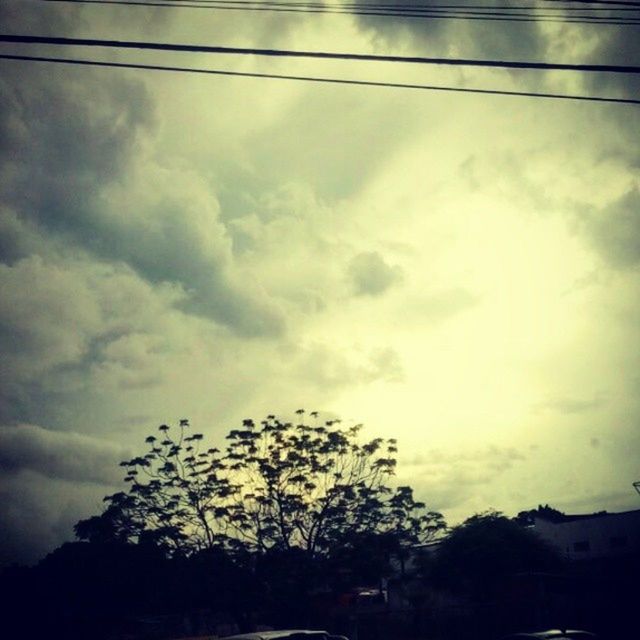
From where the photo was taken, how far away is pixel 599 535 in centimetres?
4331

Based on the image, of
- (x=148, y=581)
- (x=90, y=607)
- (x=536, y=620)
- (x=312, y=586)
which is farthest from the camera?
(x=90, y=607)

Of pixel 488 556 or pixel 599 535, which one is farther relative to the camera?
pixel 599 535

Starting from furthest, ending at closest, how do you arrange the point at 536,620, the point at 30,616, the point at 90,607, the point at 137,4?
the point at 30,616 → the point at 90,607 → the point at 536,620 → the point at 137,4

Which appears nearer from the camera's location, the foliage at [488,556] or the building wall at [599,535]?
the foliage at [488,556]

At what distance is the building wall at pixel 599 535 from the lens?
4119 centimetres

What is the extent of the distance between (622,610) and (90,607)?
34.3 m

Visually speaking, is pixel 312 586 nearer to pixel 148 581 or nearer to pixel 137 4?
pixel 148 581

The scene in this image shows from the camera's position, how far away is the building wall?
41188 mm

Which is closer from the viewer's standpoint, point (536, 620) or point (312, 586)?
point (536, 620)

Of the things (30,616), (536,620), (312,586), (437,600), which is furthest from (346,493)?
(30,616)

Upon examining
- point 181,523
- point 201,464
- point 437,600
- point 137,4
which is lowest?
point 437,600

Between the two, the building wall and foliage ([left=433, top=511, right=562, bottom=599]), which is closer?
foliage ([left=433, top=511, right=562, bottom=599])

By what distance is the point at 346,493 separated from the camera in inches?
1006

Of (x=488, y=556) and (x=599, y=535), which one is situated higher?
(x=599, y=535)
